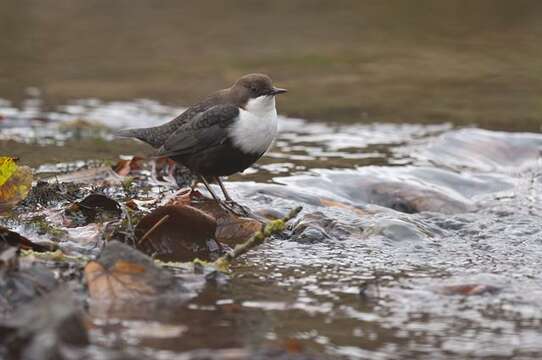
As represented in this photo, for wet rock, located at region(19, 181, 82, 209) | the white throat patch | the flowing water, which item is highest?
the white throat patch

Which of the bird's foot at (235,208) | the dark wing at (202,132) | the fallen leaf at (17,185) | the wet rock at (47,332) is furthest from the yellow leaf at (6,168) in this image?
the wet rock at (47,332)

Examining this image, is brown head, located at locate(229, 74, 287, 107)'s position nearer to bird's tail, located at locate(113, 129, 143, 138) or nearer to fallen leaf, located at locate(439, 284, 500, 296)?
bird's tail, located at locate(113, 129, 143, 138)

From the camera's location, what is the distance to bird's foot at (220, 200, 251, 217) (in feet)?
18.3

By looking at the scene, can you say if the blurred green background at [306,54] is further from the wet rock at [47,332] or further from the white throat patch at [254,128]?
the wet rock at [47,332]

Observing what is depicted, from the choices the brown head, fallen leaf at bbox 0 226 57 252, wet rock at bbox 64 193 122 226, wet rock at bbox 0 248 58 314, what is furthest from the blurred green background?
wet rock at bbox 0 248 58 314

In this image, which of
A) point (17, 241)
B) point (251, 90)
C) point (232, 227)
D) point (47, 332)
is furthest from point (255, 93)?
point (47, 332)

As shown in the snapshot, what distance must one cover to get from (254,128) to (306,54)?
6782 mm

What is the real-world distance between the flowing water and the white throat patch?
1.62 ft

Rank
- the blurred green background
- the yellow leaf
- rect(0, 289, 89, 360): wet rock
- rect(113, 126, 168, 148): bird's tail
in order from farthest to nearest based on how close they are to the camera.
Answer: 1. the blurred green background
2. rect(113, 126, 168, 148): bird's tail
3. the yellow leaf
4. rect(0, 289, 89, 360): wet rock

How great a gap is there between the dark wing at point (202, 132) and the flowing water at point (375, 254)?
56cm

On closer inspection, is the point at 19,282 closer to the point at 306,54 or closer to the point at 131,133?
the point at 131,133

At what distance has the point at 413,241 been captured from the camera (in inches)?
211

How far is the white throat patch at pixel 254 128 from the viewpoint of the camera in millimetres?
5645

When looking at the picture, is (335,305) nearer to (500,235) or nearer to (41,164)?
(500,235)
